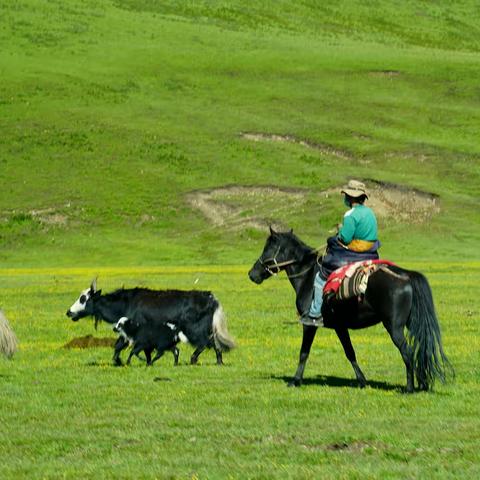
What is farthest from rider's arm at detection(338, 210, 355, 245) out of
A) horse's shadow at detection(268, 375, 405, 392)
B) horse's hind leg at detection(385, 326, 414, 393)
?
horse's shadow at detection(268, 375, 405, 392)

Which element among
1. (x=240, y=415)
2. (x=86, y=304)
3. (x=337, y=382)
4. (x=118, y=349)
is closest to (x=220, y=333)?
(x=118, y=349)

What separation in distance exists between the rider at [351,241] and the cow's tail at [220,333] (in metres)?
3.76

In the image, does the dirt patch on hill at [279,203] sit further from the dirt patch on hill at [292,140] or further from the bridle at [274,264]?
the bridle at [274,264]

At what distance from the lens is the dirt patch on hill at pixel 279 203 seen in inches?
2985

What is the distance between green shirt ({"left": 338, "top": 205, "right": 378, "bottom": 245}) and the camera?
1841 cm

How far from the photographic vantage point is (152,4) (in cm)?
13325

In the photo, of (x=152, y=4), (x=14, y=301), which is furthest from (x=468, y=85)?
(x=14, y=301)

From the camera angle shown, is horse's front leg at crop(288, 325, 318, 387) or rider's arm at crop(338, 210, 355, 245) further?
horse's front leg at crop(288, 325, 318, 387)

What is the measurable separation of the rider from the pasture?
51.6 inches

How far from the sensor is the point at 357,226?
1850 cm

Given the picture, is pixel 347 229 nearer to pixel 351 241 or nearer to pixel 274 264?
pixel 351 241

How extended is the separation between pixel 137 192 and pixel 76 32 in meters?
40.4

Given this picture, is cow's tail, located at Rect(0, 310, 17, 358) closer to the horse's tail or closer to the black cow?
the black cow

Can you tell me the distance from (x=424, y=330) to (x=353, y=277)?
52.1 inches
